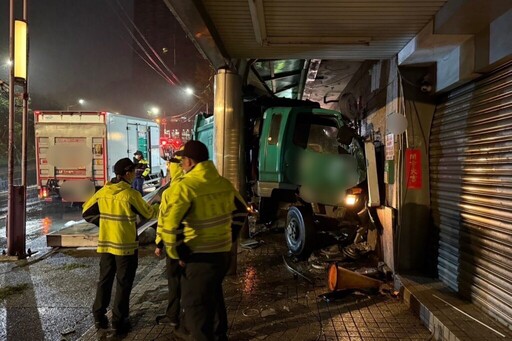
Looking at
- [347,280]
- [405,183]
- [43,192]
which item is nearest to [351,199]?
[405,183]

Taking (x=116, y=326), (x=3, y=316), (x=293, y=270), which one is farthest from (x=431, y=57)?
(x=3, y=316)

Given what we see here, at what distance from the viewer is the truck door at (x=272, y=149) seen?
270 inches

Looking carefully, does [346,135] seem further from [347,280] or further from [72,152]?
[72,152]

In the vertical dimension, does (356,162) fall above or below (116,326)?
above

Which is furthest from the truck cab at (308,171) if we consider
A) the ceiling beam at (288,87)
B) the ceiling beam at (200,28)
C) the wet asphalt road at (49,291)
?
the ceiling beam at (288,87)

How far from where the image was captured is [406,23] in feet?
14.0

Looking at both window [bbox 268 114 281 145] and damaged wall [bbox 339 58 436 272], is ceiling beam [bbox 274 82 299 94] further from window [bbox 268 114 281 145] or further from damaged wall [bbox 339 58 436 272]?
damaged wall [bbox 339 58 436 272]

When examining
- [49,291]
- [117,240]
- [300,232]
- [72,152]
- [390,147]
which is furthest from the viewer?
[72,152]

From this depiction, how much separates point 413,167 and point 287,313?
264 cm

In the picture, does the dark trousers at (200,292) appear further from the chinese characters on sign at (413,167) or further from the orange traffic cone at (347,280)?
the chinese characters on sign at (413,167)

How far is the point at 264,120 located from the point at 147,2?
36114mm

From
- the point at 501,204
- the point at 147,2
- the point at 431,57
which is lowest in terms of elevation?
the point at 501,204

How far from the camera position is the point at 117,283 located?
149 inches

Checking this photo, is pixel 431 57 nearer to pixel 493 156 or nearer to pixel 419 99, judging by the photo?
pixel 419 99
